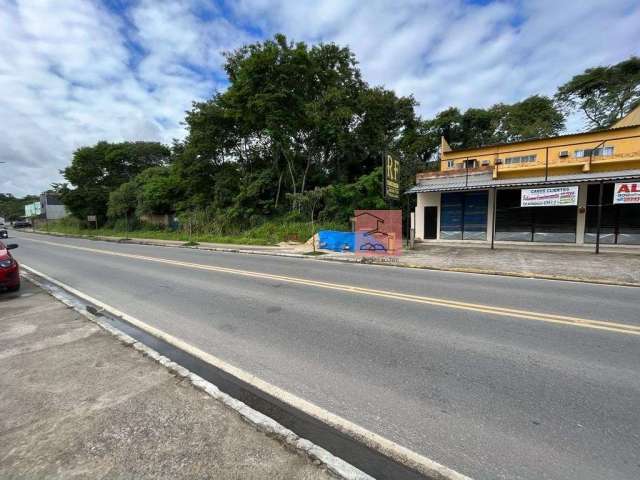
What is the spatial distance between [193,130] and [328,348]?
29.9 metres

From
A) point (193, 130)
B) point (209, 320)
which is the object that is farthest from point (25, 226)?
point (209, 320)

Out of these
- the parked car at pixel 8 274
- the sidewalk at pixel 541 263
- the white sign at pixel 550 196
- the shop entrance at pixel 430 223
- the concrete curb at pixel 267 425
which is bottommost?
the concrete curb at pixel 267 425

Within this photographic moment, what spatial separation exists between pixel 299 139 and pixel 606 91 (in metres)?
29.6

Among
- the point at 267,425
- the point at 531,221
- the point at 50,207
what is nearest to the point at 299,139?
the point at 531,221

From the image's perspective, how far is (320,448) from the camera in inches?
93.2

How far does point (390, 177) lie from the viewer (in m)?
16.1

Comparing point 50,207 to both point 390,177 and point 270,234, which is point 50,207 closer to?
point 270,234

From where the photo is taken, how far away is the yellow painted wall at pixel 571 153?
1650 cm

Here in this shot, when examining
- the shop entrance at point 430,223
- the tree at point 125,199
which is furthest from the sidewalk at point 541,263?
the tree at point 125,199

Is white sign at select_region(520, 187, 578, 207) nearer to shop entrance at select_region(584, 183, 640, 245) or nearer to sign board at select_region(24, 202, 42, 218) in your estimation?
shop entrance at select_region(584, 183, 640, 245)

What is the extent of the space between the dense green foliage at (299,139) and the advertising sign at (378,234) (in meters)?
6.01

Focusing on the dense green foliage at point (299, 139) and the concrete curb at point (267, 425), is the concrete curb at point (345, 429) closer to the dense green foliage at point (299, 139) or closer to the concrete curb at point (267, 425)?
the concrete curb at point (267, 425)

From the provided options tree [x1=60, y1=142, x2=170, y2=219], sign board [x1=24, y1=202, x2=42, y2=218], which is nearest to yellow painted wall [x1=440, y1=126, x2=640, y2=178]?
tree [x1=60, y1=142, x2=170, y2=219]

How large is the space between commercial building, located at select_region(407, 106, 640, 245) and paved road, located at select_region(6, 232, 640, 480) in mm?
9198
